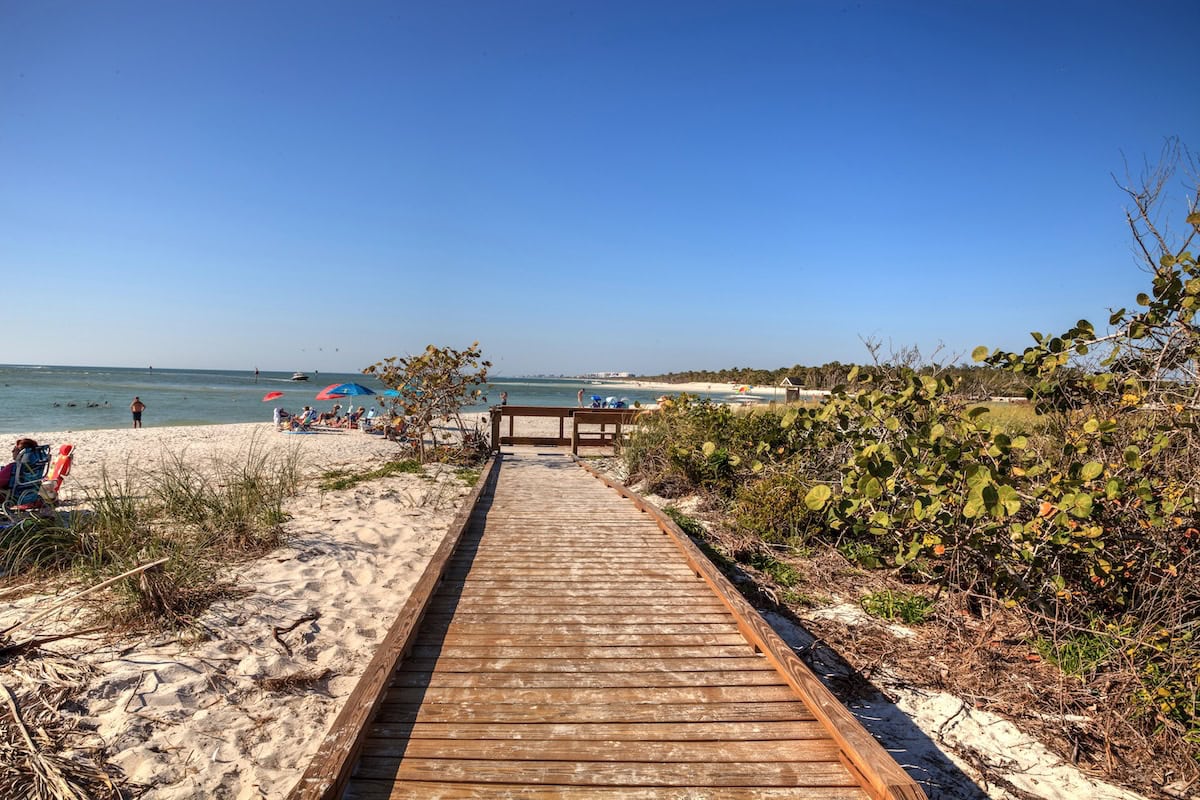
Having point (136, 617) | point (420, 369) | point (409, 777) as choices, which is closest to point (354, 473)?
point (420, 369)

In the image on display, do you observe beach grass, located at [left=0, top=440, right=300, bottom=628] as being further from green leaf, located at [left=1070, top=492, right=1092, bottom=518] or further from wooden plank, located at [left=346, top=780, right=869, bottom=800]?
green leaf, located at [left=1070, top=492, right=1092, bottom=518]

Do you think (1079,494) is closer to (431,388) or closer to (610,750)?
(610,750)

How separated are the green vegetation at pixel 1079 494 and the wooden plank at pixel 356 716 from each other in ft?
10.9

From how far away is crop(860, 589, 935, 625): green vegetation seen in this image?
200 inches

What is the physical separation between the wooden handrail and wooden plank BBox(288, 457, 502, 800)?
7.37 feet

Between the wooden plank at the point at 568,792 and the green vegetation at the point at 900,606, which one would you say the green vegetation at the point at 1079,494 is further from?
the wooden plank at the point at 568,792

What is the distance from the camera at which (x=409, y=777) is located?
101 inches

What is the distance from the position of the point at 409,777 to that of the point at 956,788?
2815mm

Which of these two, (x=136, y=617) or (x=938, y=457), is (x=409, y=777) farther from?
(x=938, y=457)

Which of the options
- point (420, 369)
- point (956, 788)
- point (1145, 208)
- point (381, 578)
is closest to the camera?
point (956, 788)

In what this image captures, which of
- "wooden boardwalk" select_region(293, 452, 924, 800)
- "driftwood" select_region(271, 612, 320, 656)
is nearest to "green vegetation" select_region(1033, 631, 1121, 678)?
"wooden boardwalk" select_region(293, 452, 924, 800)

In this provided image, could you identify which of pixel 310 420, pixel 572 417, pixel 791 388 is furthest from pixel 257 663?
pixel 310 420

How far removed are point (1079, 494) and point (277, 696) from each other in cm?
541

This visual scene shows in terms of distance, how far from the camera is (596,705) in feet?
10.3
